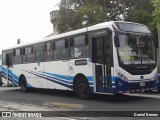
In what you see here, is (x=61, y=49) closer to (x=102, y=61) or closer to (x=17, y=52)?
(x=102, y=61)

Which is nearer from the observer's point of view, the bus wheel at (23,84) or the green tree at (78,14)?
the bus wheel at (23,84)

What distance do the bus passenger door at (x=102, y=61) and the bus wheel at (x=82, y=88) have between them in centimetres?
74

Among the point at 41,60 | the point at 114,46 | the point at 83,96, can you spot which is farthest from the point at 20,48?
the point at 114,46

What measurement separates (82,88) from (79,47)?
6.01ft

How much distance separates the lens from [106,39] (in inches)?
542

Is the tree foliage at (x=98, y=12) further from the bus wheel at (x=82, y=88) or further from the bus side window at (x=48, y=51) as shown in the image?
the bus wheel at (x=82, y=88)

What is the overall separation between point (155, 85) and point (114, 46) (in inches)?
103

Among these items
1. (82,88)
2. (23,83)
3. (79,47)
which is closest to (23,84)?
(23,83)

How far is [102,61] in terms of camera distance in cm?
1391

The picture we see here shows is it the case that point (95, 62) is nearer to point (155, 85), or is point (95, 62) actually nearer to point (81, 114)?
point (155, 85)

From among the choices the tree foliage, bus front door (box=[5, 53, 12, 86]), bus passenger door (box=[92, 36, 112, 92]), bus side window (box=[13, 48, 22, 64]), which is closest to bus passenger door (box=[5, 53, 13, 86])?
bus front door (box=[5, 53, 12, 86])

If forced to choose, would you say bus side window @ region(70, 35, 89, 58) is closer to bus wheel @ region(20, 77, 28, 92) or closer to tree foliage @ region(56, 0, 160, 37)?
bus wheel @ region(20, 77, 28, 92)

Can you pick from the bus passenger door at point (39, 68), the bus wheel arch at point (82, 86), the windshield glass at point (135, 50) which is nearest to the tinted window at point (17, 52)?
the bus passenger door at point (39, 68)

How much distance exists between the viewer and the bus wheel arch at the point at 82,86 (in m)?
14.8
